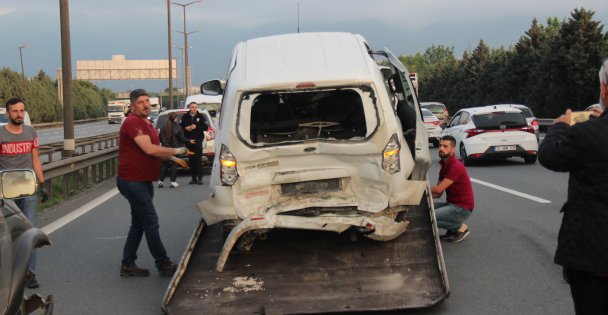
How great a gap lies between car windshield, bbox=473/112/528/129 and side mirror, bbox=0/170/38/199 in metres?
16.3

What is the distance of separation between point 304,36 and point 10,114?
10.3 feet

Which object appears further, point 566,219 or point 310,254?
point 310,254

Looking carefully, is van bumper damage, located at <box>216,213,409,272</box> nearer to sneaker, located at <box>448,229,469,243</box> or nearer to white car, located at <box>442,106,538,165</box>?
sneaker, located at <box>448,229,469,243</box>

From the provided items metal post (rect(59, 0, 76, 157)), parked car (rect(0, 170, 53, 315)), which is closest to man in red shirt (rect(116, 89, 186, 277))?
parked car (rect(0, 170, 53, 315))

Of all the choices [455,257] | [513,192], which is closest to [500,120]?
[513,192]

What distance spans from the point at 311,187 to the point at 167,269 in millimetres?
1724

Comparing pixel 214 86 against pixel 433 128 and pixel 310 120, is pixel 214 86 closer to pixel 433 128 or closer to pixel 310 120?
pixel 310 120

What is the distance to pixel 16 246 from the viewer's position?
3990 millimetres

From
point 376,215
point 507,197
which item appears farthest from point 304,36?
point 507,197

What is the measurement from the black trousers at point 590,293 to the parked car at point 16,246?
8.77ft

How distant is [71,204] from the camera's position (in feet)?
45.5

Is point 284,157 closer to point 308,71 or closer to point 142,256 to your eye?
point 308,71

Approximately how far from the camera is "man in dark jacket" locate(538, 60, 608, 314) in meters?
3.56

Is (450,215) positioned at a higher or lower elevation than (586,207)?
lower
